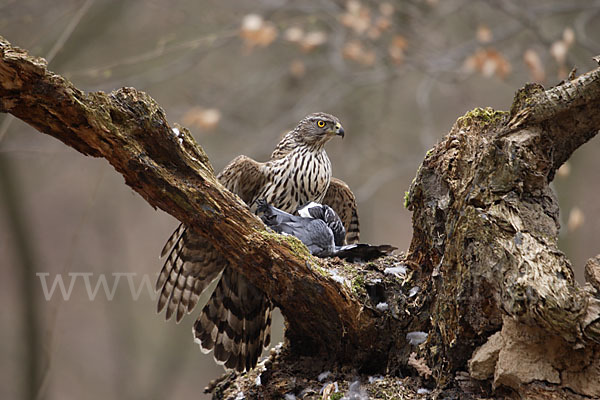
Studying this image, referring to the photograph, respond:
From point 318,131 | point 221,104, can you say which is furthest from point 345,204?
point 221,104

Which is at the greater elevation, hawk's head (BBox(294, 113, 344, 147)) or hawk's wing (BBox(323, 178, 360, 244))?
hawk's head (BBox(294, 113, 344, 147))

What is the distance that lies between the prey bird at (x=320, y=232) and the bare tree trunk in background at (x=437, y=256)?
0.82ft

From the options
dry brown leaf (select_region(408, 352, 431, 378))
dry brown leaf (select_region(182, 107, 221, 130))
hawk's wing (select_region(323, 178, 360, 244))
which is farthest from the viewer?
dry brown leaf (select_region(182, 107, 221, 130))

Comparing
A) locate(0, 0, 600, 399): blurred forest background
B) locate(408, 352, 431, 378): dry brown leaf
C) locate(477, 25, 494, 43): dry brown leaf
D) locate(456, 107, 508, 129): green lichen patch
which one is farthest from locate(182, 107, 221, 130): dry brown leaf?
locate(408, 352, 431, 378): dry brown leaf

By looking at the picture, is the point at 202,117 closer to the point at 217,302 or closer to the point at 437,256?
the point at 217,302

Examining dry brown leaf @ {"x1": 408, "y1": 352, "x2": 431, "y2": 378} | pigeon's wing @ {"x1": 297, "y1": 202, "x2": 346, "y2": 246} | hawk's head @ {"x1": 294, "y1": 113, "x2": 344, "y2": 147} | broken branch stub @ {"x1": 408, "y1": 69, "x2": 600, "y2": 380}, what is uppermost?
hawk's head @ {"x1": 294, "y1": 113, "x2": 344, "y2": 147}

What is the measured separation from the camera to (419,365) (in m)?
2.58

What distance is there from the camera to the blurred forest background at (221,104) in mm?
5801

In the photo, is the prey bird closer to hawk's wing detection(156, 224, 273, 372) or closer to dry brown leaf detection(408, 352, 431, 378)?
hawk's wing detection(156, 224, 273, 372)

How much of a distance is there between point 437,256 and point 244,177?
1.88 meters

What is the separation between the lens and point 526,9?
5941 mm

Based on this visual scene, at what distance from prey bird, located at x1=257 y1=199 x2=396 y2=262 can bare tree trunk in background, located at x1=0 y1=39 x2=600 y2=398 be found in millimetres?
249

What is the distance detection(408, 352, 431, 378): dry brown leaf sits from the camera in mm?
2514

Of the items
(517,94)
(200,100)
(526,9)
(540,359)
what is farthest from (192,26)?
(540,359)
